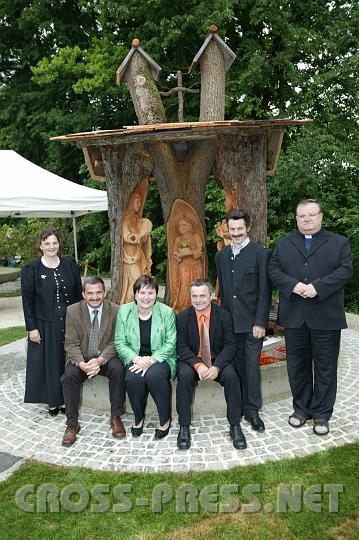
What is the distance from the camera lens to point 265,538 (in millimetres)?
2559

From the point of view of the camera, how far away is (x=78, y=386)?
3729mm

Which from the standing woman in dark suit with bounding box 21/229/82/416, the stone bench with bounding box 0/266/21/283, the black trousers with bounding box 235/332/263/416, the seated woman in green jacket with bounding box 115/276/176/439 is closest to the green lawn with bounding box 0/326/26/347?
the standing woman in dark suit with bounding box 21/229/82/416

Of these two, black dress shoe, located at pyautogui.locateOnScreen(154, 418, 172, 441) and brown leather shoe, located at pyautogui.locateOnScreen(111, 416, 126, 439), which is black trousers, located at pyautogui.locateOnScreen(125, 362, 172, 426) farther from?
brown leather shoe, located at pyautogui.locateOnScreen(111, 416, 126, 439)

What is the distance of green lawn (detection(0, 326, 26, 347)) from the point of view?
688 centimetres

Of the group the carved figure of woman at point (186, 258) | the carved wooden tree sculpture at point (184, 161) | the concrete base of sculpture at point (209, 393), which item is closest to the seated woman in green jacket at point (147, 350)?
the concrete base of sculpture at point (209, 393)

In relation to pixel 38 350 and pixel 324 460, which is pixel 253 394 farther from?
pixel 38 350

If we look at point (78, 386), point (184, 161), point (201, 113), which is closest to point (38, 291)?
point (78, 386)

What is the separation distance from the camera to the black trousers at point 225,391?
3541 mm

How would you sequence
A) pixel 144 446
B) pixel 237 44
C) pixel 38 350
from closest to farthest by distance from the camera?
1. pixel 144 446
2. pixel 38 350
3. pixel 237 44

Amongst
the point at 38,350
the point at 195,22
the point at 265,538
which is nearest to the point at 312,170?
the point at 195,22

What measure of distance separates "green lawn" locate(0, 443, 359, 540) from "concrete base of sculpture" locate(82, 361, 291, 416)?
90 cm

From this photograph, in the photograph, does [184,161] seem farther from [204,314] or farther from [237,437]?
[237,437]

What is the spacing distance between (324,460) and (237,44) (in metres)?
11.9

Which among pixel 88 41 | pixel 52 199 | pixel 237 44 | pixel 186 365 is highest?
pixel 88 41
